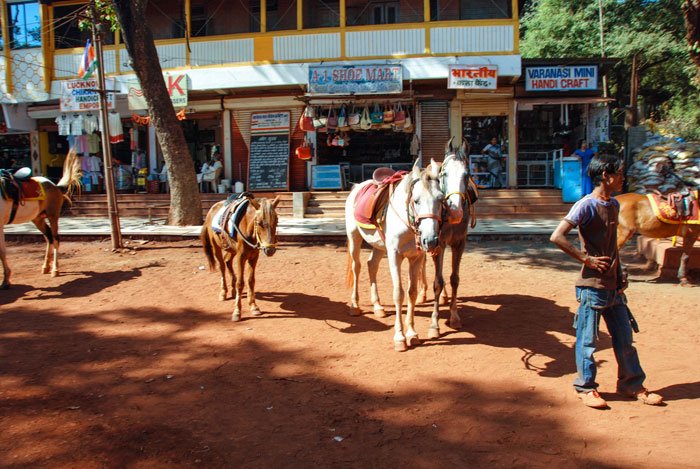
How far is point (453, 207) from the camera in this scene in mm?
5000

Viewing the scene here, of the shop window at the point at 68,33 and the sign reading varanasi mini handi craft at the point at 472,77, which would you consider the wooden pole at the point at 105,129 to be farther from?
the sign reading varanasi mini handi craft at the point at 472,77

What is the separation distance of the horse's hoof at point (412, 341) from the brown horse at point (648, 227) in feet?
15.3

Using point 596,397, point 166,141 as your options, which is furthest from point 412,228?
point 166,141

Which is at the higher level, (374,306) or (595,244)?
(595,244)

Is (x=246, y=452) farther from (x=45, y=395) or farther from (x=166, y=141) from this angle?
(x=166, y=141)

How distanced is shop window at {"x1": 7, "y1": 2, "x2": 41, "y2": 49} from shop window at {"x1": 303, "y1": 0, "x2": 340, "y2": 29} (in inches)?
397

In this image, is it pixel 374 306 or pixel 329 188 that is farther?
pixel 329 188

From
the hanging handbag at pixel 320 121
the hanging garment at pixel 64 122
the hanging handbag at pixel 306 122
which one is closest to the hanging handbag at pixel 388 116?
the hanging handbag at pixel 320 121

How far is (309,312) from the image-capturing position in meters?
6.57

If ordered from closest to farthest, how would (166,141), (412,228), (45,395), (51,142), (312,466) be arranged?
(312,466) < (45,395) < (412,228) < (166,141) < (51,142)

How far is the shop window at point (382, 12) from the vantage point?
1648cm

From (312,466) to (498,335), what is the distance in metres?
3.13

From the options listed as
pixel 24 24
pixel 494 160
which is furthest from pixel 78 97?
pixel 494 160

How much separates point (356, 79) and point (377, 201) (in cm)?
1047
